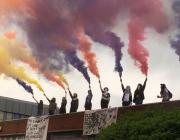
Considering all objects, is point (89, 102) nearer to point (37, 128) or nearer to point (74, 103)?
point (74, 103)

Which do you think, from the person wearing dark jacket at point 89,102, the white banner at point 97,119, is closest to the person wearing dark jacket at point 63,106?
the person wearing dark jacket at point 89,102

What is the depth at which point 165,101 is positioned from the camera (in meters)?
30.2

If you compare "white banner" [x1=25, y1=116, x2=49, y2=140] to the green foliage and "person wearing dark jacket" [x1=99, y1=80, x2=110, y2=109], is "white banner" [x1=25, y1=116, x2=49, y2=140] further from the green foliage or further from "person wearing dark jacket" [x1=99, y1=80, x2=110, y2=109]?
the green foliage

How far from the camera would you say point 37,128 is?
40.0 meters

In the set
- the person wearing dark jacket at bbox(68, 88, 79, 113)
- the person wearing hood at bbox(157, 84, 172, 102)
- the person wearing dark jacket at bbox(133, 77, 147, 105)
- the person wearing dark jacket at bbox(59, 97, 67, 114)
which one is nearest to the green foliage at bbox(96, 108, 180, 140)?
the person wearing hood at bbox(157, 84, 172, 102)

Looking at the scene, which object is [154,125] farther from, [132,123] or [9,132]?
[9,132]

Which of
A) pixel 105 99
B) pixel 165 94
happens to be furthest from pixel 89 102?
pixel 165 94

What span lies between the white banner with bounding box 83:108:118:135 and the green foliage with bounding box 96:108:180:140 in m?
6.07

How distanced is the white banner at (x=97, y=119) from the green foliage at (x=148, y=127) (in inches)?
239

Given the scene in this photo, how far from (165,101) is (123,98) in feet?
11.8

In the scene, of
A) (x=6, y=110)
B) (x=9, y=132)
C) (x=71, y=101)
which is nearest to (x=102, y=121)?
(x=71, y=101)

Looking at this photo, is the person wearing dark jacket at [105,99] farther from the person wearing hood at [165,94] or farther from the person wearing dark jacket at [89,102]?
the person wearing hood at [165,94]

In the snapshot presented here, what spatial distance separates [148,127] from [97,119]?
→ 9.78 metres

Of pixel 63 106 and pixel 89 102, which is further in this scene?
pixel 63 106
